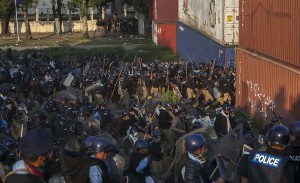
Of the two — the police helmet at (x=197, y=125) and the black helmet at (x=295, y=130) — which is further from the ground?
the black helmet at (x=295, y=130)

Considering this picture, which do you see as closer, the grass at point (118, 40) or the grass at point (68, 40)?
the grass at point (118, 40)

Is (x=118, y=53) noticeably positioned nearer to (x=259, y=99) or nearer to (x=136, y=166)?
(x=259, y=99)

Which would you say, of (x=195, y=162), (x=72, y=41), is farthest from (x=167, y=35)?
(x=195, y=162)

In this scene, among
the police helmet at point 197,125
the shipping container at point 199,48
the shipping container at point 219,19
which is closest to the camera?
the police helmet at point 197,125

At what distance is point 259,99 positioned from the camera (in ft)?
70.3

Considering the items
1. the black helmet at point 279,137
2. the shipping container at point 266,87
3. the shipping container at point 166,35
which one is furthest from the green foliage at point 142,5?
the black helmet at point 279,137

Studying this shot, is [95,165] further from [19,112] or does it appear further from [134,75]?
[134,75]

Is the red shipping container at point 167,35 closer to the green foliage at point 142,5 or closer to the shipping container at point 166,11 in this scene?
the shipping container at point 166,11

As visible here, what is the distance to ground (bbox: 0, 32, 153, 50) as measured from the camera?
5922 cm

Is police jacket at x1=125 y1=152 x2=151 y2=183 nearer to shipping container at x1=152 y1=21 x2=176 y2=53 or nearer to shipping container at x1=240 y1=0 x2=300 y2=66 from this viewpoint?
shipping container at x1=240 y1=0 x2=300 y2=66

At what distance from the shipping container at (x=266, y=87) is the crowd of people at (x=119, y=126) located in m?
1.19

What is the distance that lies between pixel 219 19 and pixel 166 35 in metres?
22.2

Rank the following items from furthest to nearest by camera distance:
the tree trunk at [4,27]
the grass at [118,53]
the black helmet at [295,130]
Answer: the tree trunk at [4,27] → the grass at [118,53] → the black helmet at [295,130]

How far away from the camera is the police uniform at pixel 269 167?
22.1 feet
